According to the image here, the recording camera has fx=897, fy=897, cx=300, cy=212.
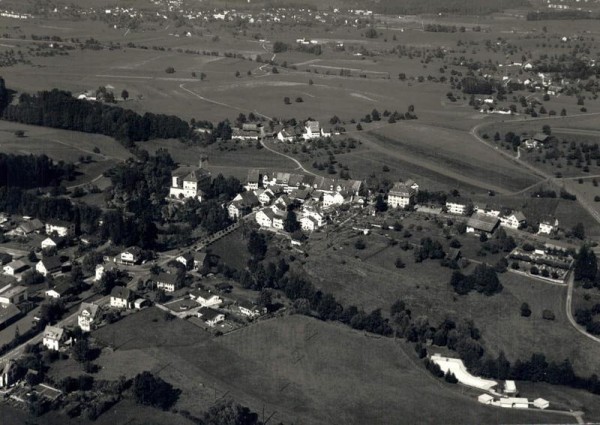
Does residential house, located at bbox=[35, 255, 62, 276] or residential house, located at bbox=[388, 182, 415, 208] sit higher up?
residential house, located at bbox=[388, 182, 415, 208]

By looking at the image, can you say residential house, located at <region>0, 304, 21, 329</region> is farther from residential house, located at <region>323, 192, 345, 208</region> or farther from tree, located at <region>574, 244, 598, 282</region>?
tree, located at <region>574, 244, 598, 282</region>

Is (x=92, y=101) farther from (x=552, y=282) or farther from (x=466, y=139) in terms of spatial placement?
(x=552, y=282)

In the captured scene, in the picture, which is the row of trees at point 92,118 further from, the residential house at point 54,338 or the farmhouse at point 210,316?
the residential house at point 54,338

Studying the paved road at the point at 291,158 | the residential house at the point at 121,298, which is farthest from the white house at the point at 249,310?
the paved road at the point at 291,158

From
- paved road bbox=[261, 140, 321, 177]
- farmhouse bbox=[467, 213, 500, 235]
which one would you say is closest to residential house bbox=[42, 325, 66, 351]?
farmhouse bbox=[467, 213, 500, 235]

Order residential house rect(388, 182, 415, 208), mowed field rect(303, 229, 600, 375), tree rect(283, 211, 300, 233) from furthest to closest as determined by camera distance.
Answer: residential house rect(388, 182, 415, 208), tree rect(283, 211, 300, 233), mowed field rect(303, 229, 600, 375)

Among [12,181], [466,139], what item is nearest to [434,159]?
[466,139]

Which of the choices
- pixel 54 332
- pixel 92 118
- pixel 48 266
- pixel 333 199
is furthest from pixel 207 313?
pixel 92 118
